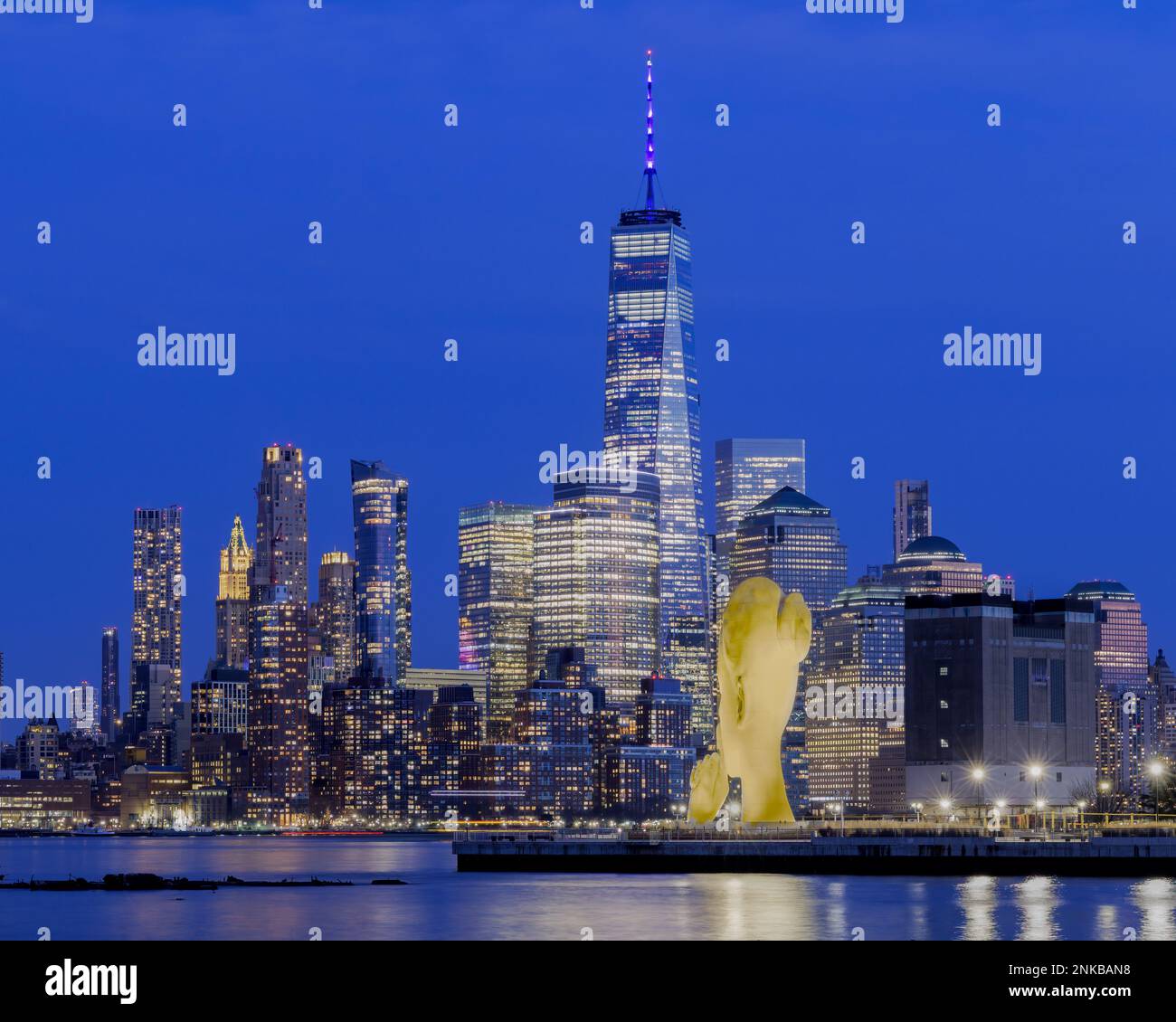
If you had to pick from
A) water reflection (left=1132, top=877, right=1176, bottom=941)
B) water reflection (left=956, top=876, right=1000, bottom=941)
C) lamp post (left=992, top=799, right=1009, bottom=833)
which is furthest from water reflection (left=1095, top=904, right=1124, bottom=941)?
lamp post (left=992, top=799, right=1009, bottom=833)

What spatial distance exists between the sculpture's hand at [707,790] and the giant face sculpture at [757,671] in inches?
214

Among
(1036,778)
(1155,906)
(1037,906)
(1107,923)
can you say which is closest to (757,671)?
(1037,906)

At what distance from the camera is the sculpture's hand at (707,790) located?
131625 millimetres

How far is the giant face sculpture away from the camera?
122 m

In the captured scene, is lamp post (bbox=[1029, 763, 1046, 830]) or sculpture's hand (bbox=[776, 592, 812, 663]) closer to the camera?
sculpture's hand (bbox=[776, 592, 812, 663])

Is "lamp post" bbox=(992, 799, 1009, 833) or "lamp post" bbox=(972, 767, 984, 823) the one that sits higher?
"lamp post" bbox=(972, 767, 984, 823)

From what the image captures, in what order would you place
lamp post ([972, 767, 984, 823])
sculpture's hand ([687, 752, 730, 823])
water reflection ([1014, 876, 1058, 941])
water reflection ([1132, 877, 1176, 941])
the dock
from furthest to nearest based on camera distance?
lamp post ([972, 767, 984, 823]) < sculpture's hand ([687, 752, 730, 823]) < the dock < water reflection ([1014, 876, 1058, 941]) < water reflection ([1132, 877, 1176, 941])

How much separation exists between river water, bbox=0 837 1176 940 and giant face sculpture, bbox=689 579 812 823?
23.5 ft

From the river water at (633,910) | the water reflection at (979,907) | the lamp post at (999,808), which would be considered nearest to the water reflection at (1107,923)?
the river water at (633,910)

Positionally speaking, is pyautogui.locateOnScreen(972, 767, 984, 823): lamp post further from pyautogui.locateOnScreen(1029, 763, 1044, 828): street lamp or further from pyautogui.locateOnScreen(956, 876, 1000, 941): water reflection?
pyautogui.locateOnScreen(956, 876, 1000, 941): water reflection

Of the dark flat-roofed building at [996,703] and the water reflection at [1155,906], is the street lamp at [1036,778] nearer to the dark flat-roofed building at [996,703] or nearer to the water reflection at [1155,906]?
the dark flat-roofed building at [996,703]

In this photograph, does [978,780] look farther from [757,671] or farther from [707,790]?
[757,671]
